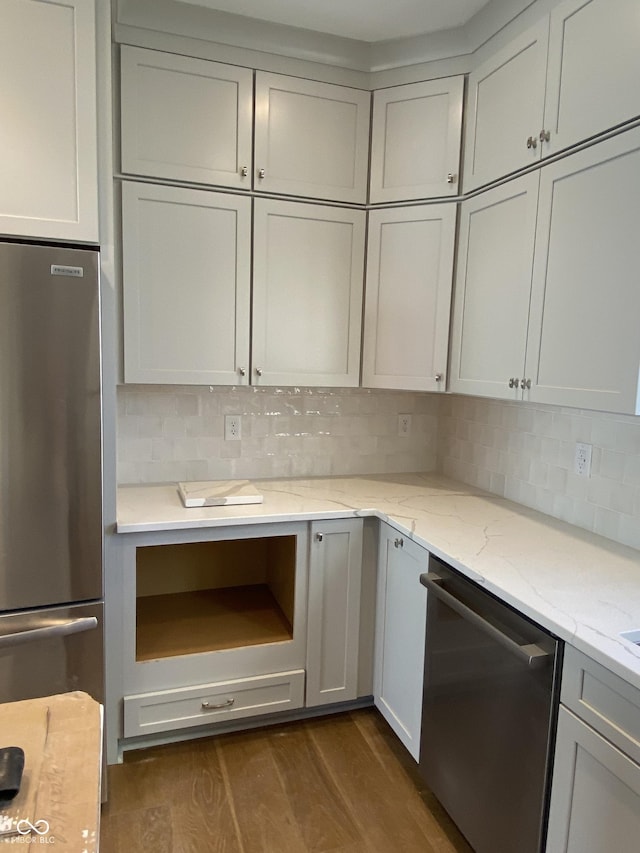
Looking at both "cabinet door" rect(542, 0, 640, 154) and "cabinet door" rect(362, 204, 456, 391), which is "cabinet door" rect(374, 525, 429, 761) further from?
"cabinet door" rect(542, 0, 640, 154)

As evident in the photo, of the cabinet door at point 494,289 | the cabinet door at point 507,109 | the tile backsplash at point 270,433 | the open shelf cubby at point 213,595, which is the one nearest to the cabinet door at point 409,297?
the cabinet door at point 494,289

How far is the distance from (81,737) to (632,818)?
1.00 m

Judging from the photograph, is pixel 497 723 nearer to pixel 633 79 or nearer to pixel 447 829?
pixel 447 829

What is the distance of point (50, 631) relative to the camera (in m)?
1.64

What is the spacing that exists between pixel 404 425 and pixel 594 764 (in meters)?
1.79

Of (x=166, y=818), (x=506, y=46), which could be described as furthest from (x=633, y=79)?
(x=166, y=818)

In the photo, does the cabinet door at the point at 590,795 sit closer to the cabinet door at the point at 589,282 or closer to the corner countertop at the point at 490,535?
the corner countertop at the point at 490,535

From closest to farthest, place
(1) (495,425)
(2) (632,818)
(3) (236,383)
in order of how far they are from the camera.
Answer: (2) (632,818)
(3) (236,383)
(1) (495,425)

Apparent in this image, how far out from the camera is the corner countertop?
1265mm

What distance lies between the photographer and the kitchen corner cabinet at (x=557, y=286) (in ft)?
4.77

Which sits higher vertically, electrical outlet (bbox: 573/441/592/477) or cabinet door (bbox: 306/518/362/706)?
electrical outlet (bbox: 573/441/592/477)

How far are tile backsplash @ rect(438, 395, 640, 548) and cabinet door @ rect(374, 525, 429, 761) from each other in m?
0.61

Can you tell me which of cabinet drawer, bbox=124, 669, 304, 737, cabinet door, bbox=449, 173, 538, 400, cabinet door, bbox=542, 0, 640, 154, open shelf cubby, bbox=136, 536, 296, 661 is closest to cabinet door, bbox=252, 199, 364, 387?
cabinet door, bbox=449, 173, 538, 400

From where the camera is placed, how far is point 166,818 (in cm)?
175
